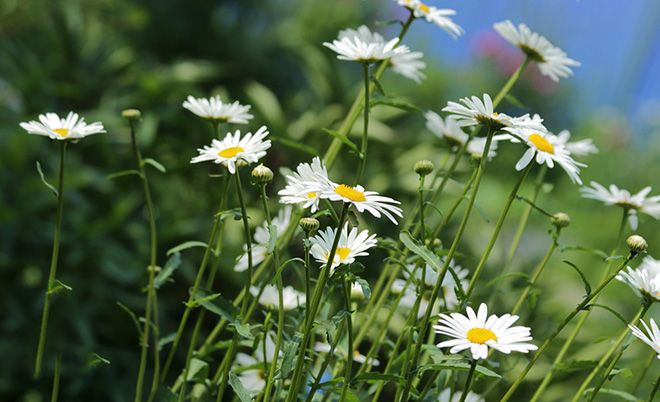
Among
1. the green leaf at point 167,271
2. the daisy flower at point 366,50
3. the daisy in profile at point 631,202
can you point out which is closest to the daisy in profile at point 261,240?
the green leaf at point 167,271

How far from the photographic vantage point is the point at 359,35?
0.71 meters

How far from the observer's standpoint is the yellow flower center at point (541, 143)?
57cm

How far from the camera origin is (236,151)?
1.87ft

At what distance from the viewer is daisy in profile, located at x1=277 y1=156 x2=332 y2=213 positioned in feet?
1.63

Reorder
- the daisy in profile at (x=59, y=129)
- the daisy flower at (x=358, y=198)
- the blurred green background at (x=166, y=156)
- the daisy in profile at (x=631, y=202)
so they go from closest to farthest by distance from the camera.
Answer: the daisy flower at (x=358, y=198) → the daisy in profile at (x=59, y=129) → the daisy in profile at (x=631, y=202) → the blurred green background at (x=166, y=156)

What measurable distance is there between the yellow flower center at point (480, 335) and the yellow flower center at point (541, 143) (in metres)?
0.13

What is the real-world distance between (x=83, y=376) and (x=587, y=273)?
1335 mm

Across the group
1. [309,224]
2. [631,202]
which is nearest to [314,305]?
[309,224]

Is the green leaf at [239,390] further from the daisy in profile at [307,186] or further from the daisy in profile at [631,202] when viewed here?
the daisy in profile at [631,202]

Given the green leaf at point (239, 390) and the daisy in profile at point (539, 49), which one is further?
the daisy in profile at point (539, 49)

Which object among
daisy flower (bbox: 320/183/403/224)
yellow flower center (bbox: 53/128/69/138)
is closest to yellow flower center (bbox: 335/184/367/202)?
daisy flower (bbox: 320/183/403/224)

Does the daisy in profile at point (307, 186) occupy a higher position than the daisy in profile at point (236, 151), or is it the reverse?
the daisy in profile at point (236, 151)

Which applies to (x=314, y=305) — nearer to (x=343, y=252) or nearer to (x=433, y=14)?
(x=343, y=252)

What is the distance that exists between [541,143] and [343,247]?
0.52ft
